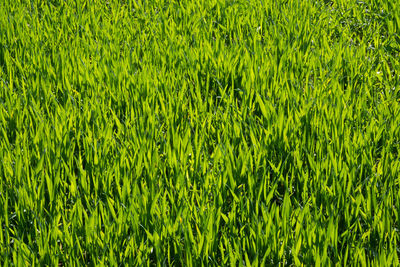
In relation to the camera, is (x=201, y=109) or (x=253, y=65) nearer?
(x=201, y=109)

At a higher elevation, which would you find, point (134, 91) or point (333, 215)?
point (134, 91)

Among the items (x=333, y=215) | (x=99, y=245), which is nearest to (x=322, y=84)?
(x=333, y=215)

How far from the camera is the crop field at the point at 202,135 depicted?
181 cm

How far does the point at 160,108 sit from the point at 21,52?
0.98m

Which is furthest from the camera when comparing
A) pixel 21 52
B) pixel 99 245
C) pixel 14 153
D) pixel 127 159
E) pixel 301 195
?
pixel 21 52

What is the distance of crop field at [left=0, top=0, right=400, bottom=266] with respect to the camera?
1.81 metres

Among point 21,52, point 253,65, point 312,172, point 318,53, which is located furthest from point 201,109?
point 21,52

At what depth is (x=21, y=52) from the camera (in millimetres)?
3082

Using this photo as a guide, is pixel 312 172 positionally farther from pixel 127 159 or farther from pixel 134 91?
pixel 134 91

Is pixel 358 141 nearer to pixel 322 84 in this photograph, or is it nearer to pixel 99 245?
pixel 322 84

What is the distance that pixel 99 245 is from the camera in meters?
1.79

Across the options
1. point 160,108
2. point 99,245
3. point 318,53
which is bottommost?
point 99,245

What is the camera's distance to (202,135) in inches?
92.2

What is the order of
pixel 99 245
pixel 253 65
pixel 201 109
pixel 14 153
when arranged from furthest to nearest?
pixel 253 65
pixel 201 109
pixel 14 153
pixel 99 245
